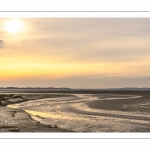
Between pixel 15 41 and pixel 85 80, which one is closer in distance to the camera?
pixel 15 41

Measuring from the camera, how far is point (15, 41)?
950 inches

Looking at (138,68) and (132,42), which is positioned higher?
(132,42)

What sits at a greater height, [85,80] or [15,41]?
[15,41]

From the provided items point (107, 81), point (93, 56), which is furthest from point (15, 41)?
point (107, 81)
